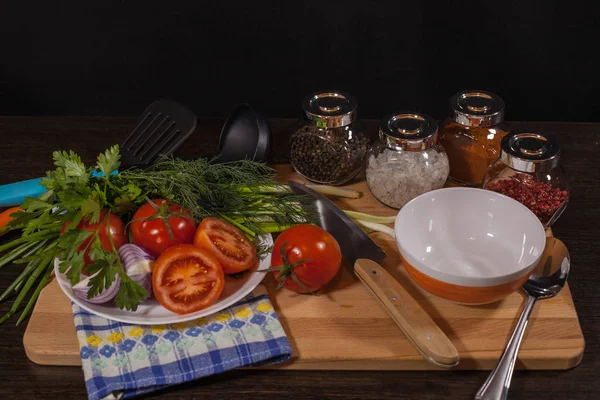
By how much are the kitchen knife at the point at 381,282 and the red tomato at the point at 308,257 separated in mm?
58

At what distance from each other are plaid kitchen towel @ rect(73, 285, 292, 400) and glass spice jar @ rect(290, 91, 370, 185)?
1.52ft

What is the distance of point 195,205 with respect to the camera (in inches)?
59.5

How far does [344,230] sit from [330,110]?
0.30 m

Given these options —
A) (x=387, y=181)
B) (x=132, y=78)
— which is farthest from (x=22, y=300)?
(x=132, y=78)

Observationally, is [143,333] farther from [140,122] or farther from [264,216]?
[140,122]

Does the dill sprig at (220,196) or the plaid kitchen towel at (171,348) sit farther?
the dill sprig at (220,196)

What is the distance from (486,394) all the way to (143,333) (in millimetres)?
594

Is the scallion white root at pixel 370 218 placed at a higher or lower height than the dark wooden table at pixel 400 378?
higher

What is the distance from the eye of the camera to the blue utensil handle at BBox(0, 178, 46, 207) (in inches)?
64.1

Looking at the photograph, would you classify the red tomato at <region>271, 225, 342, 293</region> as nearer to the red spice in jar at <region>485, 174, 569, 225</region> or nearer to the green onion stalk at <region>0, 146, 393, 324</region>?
the green onion stalk at <region>0, 146, 393, 324</region>

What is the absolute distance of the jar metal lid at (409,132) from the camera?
157cm

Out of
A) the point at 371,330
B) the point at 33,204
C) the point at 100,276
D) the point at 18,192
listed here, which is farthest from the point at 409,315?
the point at 18,192

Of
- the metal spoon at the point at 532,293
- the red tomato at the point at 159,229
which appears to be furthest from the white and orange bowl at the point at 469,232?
the red tomato at the point at 159,229

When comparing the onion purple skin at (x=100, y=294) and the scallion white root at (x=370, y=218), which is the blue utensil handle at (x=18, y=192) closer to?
the onion purple skin at (x=100, y=294)
